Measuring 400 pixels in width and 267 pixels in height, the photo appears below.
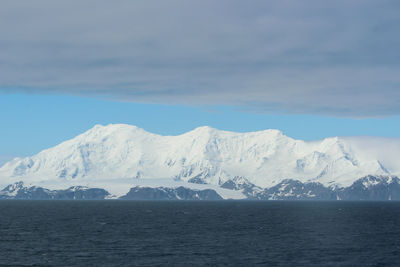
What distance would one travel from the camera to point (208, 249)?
14400 centimetres

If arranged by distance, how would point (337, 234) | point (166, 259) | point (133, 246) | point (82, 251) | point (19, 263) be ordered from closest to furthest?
point (19, 263) → point (166, 259) → point (82, 251) → point (133, 246) → point (337, 234)

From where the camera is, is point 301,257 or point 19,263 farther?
point 301,257

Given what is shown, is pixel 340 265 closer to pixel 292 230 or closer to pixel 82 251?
pixel 82 251

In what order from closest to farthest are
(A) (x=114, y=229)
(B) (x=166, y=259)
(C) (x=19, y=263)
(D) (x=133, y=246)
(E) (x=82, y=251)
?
(C) (x=19, y=263) < (B) (x=166, y=259) < (E) (x=82, y=251) < (D) (x=133, y=246) < (A) (x=114, y=229)

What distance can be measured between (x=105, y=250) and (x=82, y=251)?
5.39m

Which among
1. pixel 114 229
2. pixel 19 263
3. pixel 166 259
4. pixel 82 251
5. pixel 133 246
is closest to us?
pixel 19 263

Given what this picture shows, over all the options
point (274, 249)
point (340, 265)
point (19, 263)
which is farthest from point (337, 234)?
point (19, 263)

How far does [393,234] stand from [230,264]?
88873mm

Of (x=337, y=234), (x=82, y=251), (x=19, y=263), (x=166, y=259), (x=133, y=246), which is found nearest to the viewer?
(x=19, y=263)

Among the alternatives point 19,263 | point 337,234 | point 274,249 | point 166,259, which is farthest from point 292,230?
point 19,263

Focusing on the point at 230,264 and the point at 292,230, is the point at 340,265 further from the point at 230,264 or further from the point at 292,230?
the point at 292,230

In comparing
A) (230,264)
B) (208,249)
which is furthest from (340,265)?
(208,249)

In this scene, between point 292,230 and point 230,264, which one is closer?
point 230,264

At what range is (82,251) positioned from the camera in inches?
5418
